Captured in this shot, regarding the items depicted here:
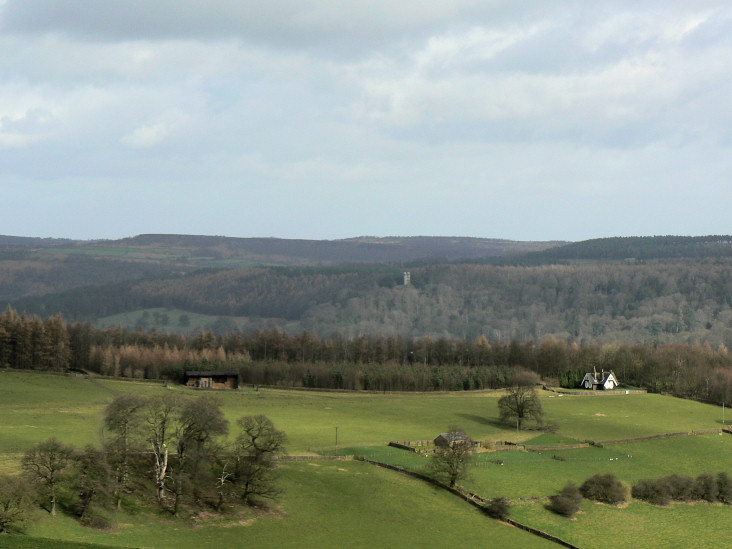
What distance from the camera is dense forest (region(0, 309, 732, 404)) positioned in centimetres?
14438

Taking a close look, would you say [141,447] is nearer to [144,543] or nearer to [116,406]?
[116,406]

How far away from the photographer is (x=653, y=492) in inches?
3258

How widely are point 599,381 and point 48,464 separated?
115m

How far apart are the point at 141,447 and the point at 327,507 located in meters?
16.0

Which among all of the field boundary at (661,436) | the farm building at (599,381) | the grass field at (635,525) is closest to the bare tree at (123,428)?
the grass field at (635,525)

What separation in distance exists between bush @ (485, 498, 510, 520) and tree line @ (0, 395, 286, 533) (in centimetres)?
1835

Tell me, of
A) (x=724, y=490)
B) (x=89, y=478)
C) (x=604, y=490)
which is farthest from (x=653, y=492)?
(x=89, y=478)

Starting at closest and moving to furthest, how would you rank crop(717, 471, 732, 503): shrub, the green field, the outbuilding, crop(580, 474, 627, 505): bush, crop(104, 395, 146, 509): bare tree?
the green field < crop(104, 395, 146, 509): bare tree < crop(580, 474, 627, 505): bush < the outbuilding < crop(717, 471, 732, 503): shrub

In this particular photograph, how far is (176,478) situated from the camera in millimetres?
66250

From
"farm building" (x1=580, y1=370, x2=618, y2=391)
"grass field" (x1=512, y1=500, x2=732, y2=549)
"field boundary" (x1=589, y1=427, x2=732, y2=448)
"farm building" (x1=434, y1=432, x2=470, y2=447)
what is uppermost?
"farm building" (x1=434, y1=432, x2=470, y2=447)

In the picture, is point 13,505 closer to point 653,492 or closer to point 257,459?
point 257,459

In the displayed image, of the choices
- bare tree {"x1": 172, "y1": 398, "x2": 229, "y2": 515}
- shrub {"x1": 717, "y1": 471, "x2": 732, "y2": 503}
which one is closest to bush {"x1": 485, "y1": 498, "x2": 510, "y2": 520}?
bare tree {"x1": 172, "y1": 398, "x2": 229, "y2": 515}

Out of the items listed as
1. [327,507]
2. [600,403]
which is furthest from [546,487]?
[600,403]

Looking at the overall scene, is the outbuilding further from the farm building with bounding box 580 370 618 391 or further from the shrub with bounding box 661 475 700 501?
the farm building with bounding box 580 370 618 391
